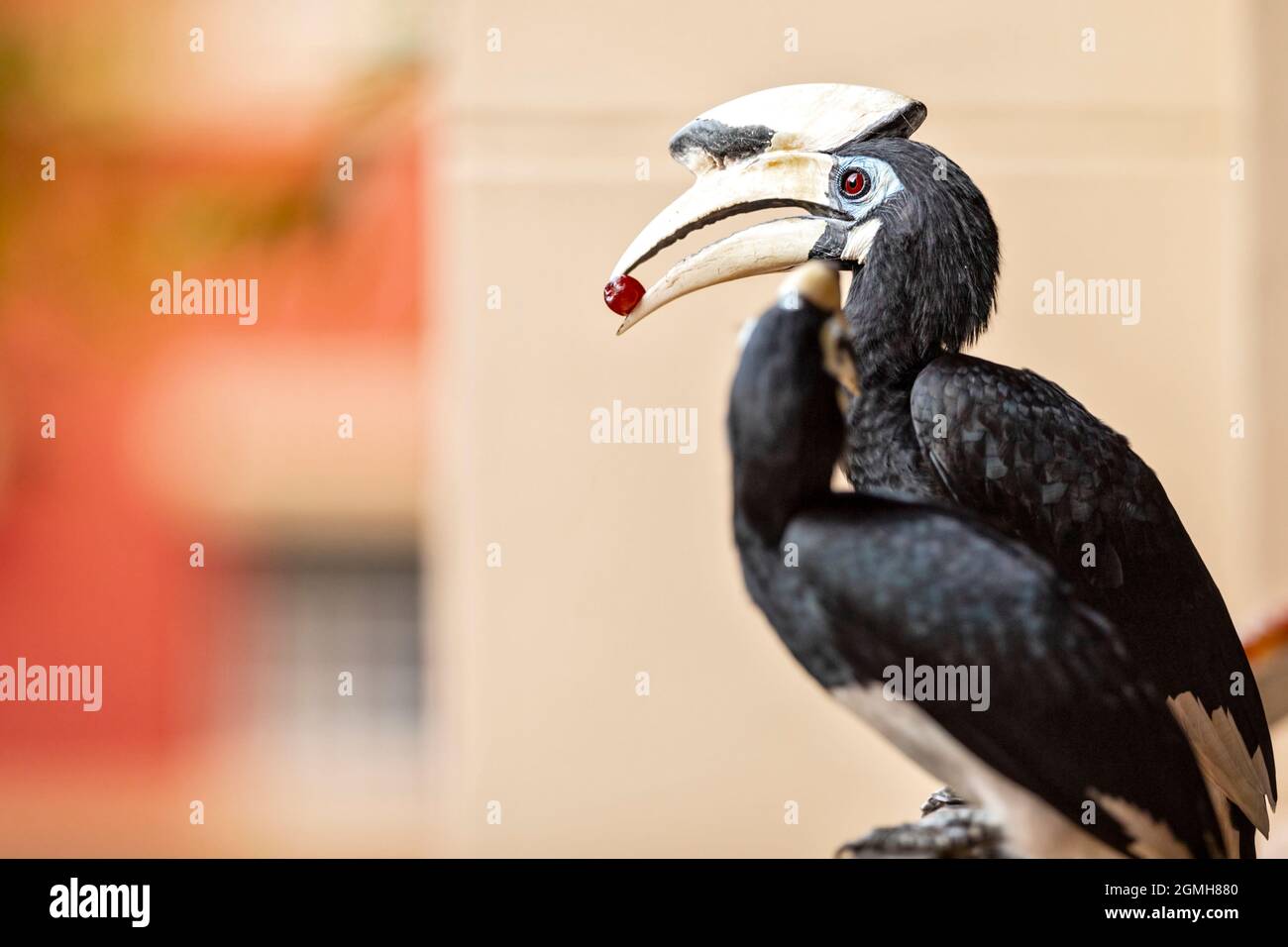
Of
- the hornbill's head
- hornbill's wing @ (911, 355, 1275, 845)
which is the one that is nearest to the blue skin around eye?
the hornbill's head

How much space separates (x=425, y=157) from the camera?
3008 millimetres

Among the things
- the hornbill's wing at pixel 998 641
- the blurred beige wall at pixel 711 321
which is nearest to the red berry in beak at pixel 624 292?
the hornbill's wing at pixel 998 641

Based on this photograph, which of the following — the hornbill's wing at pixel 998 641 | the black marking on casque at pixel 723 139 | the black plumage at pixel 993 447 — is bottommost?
the hornbill's wing at pixel 998 641

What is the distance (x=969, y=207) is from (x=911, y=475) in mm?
208

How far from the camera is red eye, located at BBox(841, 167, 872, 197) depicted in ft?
3.45

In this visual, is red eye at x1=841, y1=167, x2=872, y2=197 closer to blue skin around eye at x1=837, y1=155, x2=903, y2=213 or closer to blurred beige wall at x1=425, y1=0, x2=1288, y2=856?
blue skin around eye at x1=837, y1=155, x2=903, y2=213

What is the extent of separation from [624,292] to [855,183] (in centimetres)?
19

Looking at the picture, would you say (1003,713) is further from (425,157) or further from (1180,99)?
(425,157)

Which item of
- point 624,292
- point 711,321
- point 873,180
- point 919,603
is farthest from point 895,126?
point 711,321

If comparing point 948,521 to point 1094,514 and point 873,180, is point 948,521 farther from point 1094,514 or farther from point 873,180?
point 873,180

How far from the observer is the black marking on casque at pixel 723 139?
3.52ft

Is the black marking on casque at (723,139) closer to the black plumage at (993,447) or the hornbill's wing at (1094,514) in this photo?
the black plumage at (993,447)

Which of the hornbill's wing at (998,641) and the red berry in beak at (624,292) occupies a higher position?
the red berry in beak at (624,292)

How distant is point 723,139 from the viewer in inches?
42.5
